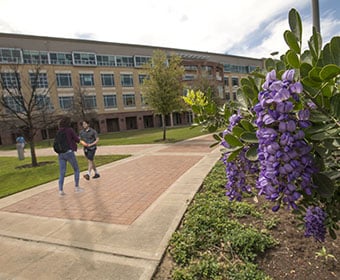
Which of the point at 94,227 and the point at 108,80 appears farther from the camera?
the point at 108,80

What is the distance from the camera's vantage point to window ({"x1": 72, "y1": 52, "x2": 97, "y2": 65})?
38875 mm

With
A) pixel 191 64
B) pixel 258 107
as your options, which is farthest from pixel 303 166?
pixel 191 64

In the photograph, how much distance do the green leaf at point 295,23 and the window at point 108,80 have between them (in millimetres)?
42847

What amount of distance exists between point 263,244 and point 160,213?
6.45 feet

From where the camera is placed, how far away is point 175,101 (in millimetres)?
18062

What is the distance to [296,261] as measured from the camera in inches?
102

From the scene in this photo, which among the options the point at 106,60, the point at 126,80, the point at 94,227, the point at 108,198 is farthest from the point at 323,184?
the point at 106,60

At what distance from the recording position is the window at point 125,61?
4298 cm

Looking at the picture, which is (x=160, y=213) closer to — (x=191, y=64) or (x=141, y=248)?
(x=141, y=248)

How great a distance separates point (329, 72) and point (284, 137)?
0.94 ft

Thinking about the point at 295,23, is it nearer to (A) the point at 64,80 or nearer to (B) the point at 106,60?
(A) the point at 64,80

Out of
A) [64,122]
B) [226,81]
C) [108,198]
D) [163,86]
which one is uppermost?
[226,81]

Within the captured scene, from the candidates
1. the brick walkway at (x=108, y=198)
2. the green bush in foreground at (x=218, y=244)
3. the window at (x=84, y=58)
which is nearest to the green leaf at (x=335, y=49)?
the green bush in foreground at (x=218, y=244)

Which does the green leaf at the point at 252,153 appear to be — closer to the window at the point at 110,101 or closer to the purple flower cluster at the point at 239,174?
the purple flower cluster at the point at 239,174
